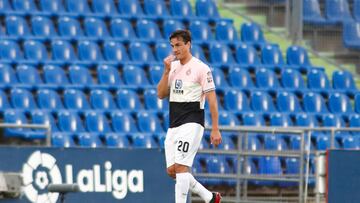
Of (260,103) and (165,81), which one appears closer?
(165,81)

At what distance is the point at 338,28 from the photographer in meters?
22.1

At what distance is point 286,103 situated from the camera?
19.9m

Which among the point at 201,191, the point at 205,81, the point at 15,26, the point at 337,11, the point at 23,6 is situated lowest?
the point at 201,191

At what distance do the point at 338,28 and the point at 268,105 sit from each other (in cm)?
309

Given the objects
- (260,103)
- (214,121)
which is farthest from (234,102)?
(214,121)

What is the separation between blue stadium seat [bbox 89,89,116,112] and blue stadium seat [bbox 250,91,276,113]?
7.49 ft

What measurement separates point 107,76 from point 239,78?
2193 mm

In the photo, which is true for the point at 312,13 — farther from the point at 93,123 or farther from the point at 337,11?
the point at 93,123

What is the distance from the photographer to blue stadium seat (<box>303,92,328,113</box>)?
20.1 m

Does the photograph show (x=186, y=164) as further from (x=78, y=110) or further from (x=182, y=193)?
(x=78, y=110)

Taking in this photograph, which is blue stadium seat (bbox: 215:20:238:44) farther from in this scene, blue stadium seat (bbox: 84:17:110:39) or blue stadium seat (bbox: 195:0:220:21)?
blue stadium seat (bbox: 84:17:110:39)

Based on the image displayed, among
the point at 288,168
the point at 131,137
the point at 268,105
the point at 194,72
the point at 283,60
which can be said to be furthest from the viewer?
the point at 283,60

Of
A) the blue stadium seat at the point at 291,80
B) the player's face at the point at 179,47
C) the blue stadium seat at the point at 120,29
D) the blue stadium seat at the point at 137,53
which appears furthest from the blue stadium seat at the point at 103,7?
the player's face at the point at 179,47

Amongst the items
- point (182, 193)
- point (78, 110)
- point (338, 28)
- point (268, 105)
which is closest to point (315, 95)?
point (268, 105)
